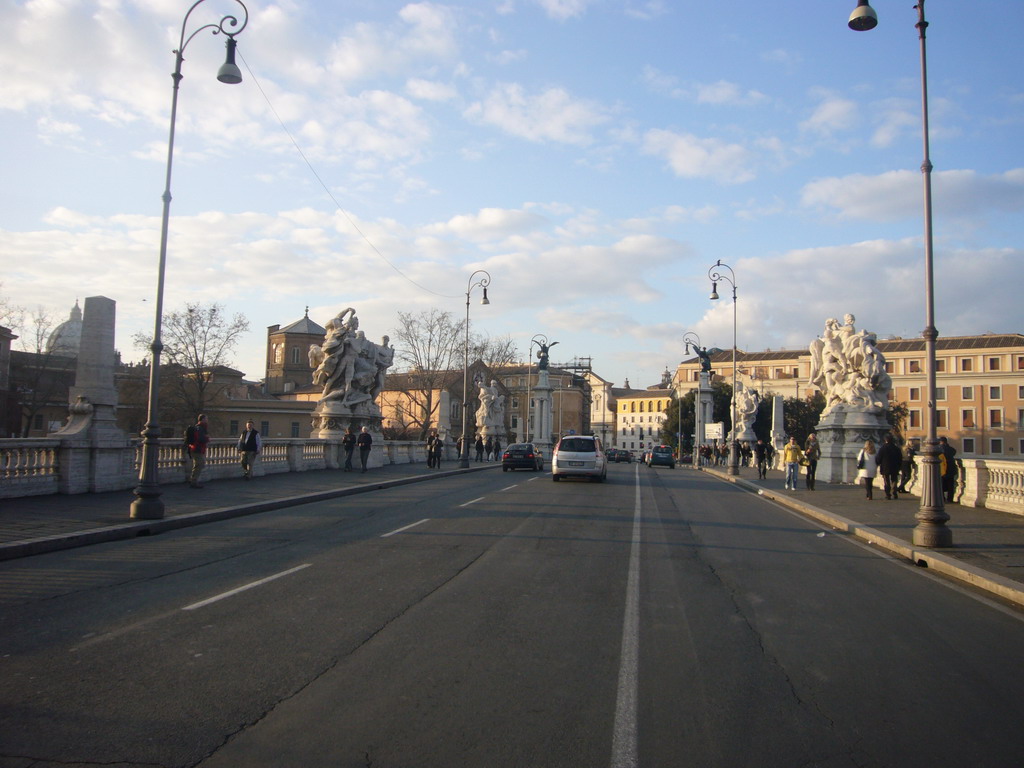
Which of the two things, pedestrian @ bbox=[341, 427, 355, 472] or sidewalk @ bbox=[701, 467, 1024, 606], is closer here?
sidewalk @ bbox=[701, 467, 1024, 606]

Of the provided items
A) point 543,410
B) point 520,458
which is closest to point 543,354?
point 543,410

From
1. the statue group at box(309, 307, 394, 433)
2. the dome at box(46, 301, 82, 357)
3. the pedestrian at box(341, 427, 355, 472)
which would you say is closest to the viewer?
the pedestrian at box(341, 427, 355, 472)

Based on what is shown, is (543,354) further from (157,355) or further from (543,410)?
(157,355)

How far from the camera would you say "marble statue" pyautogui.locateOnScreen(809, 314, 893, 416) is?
101 feet

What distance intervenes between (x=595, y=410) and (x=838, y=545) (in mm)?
155973

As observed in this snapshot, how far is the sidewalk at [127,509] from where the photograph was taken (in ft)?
37.7

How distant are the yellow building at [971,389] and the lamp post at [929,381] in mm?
71606

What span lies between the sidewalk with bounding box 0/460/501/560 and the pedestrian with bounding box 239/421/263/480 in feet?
1.22

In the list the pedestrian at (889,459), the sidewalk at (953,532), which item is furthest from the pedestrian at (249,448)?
the pedestrian at (889,459)

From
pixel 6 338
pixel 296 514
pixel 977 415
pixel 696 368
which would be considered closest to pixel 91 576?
pixel 296 514

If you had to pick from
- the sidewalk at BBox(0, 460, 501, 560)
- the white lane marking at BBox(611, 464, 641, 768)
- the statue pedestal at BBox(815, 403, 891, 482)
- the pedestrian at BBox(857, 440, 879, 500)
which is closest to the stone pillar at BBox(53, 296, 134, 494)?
the sidewalk at BBox(0, 460, 501, 560)

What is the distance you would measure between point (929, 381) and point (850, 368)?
20.5 metres

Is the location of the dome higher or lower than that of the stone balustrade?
higher

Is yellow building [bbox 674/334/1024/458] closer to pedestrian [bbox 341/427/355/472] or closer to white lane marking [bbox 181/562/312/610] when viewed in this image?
pedestrian [bbox 341/427/355/472]
